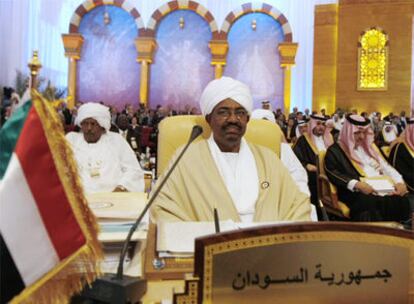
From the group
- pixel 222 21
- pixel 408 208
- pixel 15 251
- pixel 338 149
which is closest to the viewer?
pixel 15 251

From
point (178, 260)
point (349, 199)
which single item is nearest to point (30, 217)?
point (178, 260)

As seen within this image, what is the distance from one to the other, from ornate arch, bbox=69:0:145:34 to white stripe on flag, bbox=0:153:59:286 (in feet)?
44.8

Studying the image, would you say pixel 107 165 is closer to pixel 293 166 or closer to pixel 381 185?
pixel 293 166

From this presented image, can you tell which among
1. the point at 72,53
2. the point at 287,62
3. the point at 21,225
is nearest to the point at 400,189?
the point at 21,225

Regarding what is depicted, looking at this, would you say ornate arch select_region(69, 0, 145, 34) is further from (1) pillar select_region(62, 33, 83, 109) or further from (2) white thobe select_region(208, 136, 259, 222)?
(2) white thobe select_region(208, 136, 259, 222)

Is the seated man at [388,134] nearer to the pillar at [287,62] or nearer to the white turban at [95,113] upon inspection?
the pillar at [287,62]

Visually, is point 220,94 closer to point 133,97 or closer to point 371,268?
point 371,268

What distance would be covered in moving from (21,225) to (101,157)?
282 centimetres

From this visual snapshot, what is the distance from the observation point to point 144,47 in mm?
13688

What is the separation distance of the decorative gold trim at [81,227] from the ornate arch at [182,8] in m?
13.5

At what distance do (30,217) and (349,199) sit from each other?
12.5 ft

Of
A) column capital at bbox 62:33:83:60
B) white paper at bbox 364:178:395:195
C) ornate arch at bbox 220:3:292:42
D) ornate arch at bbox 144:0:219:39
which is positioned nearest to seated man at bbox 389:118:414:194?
white paper at bbox 364:178:395:195

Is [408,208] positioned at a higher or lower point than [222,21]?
lower

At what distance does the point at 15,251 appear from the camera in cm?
85
